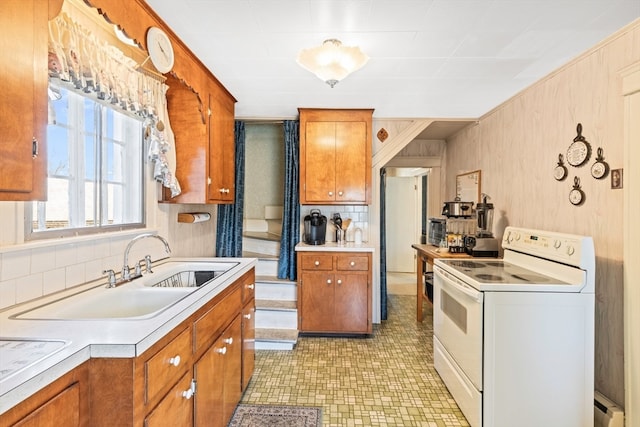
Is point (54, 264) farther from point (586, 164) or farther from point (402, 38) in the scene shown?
point (586, 164)

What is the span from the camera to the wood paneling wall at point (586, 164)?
1.88m

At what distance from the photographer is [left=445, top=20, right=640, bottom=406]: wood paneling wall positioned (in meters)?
1.88

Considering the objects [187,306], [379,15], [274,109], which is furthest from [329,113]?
[187,306]

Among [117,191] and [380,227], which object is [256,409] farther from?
[380,227]

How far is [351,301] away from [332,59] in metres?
2.28

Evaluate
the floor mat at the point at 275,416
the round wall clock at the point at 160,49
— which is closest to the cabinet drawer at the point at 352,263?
the floor mat at the point at 275,416

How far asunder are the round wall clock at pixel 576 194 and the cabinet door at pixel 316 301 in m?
2.09

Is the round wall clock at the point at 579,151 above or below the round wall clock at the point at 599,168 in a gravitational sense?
above

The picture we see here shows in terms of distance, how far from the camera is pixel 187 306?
1.36 m

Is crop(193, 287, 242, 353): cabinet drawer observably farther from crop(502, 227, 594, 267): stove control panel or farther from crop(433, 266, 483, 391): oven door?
crop(502, 227, 594, 267): stove control panel

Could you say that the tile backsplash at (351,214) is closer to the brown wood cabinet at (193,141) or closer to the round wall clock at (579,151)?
the brown wood cabinet at (193,141)

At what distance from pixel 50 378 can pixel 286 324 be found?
270cm

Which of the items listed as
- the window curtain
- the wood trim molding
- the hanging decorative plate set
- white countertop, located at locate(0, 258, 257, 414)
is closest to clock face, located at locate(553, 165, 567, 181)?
the hanging decorative plate set

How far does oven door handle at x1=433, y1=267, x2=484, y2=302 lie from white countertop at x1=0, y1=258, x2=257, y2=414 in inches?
60.7
